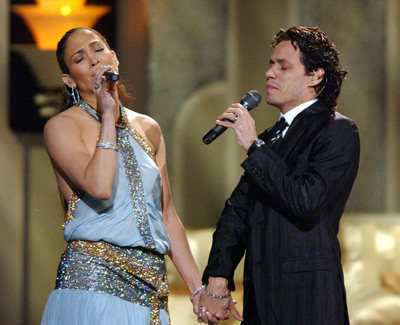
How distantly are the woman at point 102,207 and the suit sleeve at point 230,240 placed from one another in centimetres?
17

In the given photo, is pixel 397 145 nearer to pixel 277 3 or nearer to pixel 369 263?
pixel 369 263

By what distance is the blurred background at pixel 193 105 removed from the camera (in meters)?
3.82

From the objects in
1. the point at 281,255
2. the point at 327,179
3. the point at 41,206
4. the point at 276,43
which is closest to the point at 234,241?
the point at 281,255

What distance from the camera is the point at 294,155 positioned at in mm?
2318

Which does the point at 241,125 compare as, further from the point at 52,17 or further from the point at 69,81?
the point at 52,17

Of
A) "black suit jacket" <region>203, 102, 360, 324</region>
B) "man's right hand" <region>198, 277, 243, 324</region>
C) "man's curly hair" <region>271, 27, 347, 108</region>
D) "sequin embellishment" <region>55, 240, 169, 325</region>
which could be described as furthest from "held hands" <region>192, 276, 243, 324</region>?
"man's curly hair" <region>271, 27, 347, 108</region>

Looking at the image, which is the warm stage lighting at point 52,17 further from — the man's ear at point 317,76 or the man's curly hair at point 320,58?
the man's ear at point 317,76

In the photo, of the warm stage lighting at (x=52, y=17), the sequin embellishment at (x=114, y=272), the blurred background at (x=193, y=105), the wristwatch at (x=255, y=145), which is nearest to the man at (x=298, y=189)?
the wristwatch at (x=255, y=145)

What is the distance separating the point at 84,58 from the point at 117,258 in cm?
70

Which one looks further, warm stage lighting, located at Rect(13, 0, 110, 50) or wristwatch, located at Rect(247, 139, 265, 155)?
warm stage lighting, located at Rect(13, 0, 110, 50)

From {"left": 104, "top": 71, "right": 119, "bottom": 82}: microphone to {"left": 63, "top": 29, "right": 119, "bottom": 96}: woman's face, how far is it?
132mm

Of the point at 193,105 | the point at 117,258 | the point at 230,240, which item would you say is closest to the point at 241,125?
the point at 230,240

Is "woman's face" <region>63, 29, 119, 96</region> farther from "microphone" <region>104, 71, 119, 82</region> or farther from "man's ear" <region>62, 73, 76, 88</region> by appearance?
"microphone" <region>104, 71, 119, 82</region>

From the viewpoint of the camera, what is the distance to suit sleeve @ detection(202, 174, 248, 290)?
8.17 ft
